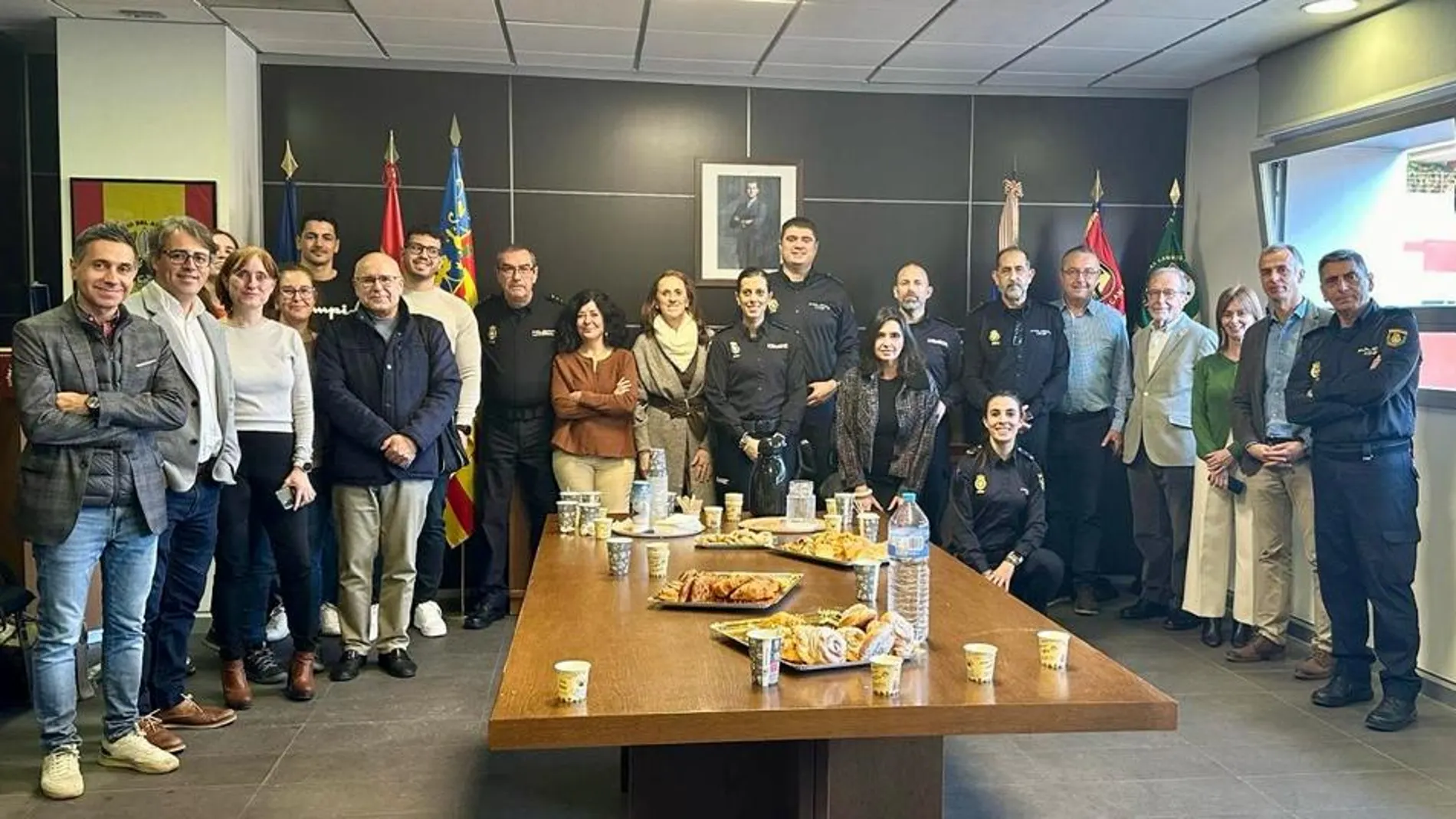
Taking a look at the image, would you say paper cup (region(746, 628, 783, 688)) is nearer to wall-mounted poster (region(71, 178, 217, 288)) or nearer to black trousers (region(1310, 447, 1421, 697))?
black trousers (region(1310, 447, 1421, 697))

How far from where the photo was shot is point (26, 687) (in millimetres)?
4223

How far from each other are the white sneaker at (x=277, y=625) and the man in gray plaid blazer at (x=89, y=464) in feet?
5.07

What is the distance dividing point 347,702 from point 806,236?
2727 millimetres

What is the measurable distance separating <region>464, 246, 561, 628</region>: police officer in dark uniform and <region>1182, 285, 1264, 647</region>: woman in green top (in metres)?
2.82

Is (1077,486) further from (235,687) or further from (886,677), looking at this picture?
(886,677)

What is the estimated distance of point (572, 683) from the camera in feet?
6.63

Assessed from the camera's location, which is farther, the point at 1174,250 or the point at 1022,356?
the point at 1174,250

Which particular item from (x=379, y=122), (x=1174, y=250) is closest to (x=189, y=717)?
(x=379, y=122)

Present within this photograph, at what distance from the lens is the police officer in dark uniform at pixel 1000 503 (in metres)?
4.37

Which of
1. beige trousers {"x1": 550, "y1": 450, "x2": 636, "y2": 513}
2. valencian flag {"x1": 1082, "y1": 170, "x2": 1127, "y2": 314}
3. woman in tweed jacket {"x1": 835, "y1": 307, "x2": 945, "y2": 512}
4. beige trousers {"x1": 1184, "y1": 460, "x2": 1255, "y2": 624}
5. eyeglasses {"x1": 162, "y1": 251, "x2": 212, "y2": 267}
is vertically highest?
valencian flag {"x1": 1082, "y1": 170, "x2": 1127, "y2": 314}

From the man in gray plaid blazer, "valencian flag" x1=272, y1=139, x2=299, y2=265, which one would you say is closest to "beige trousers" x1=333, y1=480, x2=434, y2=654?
the man in gray plaid blazer

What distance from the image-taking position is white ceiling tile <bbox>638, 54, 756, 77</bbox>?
19.3 feet

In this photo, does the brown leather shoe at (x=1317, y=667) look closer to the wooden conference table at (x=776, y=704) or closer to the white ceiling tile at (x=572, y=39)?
the wooden conference table at (x=776, y=704)

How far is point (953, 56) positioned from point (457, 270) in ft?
8.39
